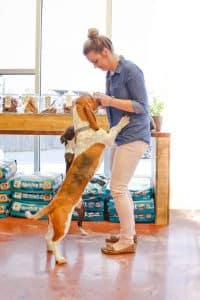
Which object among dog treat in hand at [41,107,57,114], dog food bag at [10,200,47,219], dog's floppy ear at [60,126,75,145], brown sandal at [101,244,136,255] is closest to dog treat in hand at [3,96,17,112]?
dog treat in hand at [41,107,57,114]

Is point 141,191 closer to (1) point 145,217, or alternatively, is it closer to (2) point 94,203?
(1) point 145,217

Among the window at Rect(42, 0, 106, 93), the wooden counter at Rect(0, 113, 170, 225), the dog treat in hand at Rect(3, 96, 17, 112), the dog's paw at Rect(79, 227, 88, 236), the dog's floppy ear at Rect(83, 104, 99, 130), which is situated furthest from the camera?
the window at Rect(42, 0, 106, 93)

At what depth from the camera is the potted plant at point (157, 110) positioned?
3.68m

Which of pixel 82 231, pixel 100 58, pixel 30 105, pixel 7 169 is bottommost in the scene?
pixel 82 231

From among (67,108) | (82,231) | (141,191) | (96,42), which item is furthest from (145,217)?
(96,42)

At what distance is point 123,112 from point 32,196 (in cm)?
141

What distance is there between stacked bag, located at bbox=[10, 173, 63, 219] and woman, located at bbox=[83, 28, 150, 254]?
103 centimetres

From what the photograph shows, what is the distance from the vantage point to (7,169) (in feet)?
12.5

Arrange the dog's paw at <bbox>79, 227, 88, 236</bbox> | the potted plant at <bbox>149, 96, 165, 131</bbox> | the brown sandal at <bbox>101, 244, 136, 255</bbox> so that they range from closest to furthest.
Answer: the brown sandal at <bbox>101, 244, 136, 255</bbox> → the dog's paw at <bbox>79, 227, 88, 236</bbox> → the potted plant at <bbox>149, 96, 165, 131</bbox>

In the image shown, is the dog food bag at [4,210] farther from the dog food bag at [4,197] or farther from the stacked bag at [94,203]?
the stacked bag at [94,203]

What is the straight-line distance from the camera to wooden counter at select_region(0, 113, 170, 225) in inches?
140

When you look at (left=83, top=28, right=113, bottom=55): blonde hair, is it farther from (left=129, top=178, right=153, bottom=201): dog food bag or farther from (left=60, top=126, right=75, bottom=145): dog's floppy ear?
(left=129, top=178, right=153, bottom=201): dog food bag

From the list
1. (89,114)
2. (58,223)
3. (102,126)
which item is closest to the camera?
(58,223)

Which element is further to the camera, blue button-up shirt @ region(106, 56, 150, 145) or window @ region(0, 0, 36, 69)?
window @ region(0, 0, 36, 69)
